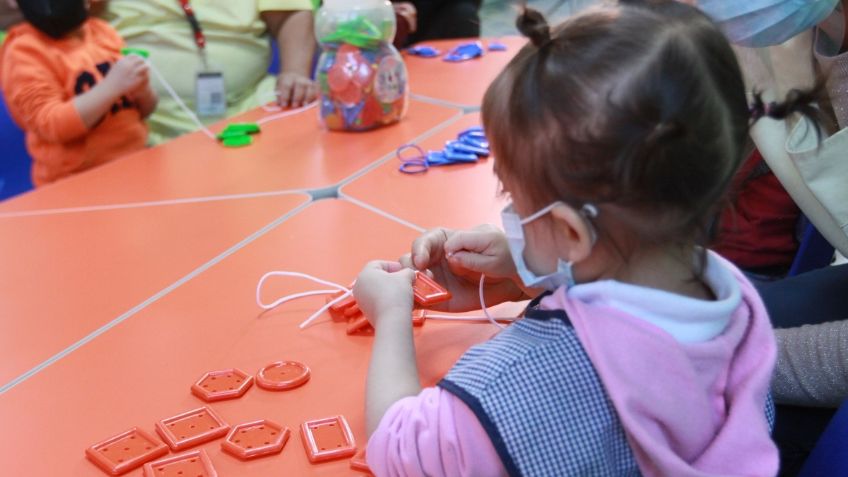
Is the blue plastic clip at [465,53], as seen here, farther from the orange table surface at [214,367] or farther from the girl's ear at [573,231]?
the girl's ear at [573,231]

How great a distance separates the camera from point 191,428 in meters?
0.71

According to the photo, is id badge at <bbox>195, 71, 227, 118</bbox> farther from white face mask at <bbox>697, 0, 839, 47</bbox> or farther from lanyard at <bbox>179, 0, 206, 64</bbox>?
white face mask at <bbox>697, 0, 839, 47</bbox>

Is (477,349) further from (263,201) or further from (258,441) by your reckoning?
(263,201)

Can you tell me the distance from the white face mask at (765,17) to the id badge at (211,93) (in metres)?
1.25

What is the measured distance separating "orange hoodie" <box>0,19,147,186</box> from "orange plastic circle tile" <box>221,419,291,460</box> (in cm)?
119

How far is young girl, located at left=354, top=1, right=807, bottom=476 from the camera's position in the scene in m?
0.56

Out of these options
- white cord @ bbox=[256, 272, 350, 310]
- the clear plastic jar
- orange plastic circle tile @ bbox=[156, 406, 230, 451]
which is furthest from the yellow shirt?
orange plastic circle tile @ bbox=[156, 406, 230, 451]

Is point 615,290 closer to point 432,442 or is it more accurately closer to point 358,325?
point 432,442

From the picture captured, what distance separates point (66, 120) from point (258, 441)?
1219mm

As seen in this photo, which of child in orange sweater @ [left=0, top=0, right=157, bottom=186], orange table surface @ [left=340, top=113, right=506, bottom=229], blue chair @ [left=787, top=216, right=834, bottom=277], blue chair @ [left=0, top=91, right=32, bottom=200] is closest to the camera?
orange table surface @ [left=340, top=113, right=506, bottom=229]

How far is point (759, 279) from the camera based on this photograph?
1330 mm

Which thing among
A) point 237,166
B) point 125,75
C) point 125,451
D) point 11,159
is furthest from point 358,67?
point 11,159

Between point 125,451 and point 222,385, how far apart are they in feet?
0.38

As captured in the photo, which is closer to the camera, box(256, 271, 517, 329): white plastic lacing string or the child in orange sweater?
box(256, 271, 517, 329): white plastic lacing string
